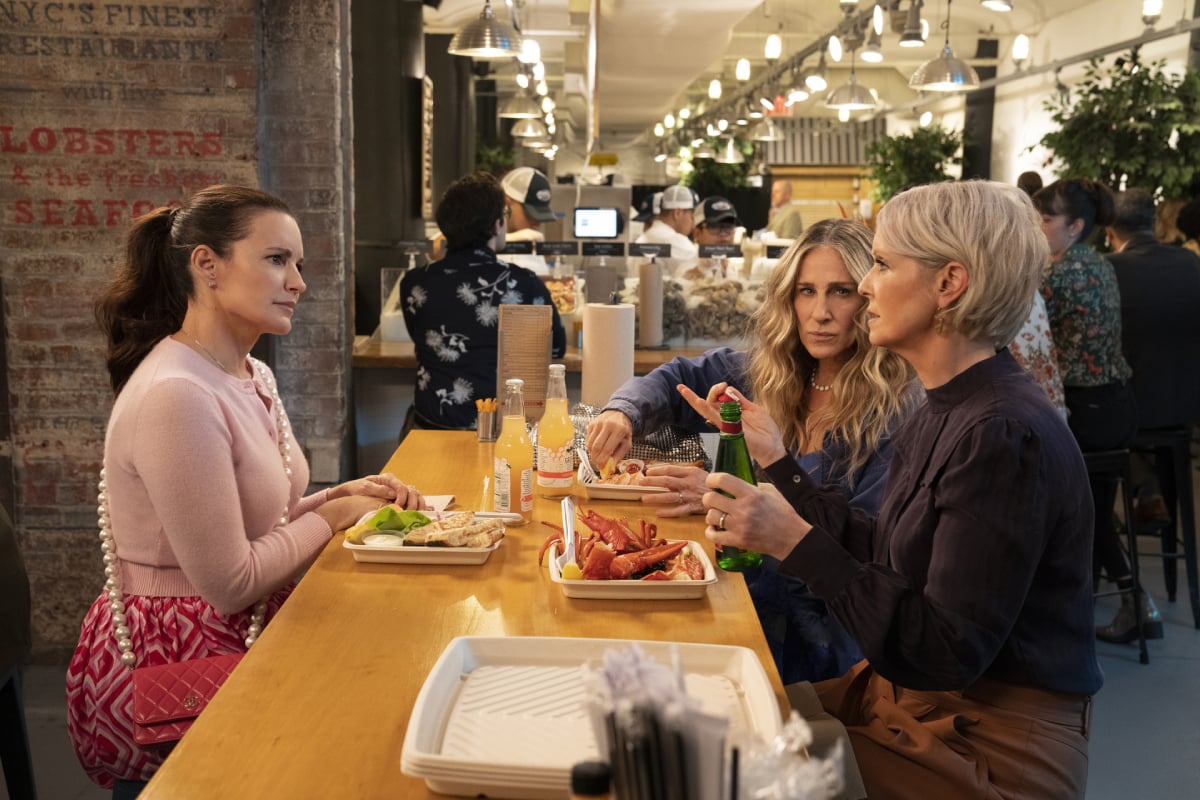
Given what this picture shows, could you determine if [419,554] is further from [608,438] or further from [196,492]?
[608,438]

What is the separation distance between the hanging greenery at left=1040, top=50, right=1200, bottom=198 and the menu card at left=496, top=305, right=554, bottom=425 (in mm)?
5628

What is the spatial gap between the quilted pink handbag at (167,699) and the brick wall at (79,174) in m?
2.41

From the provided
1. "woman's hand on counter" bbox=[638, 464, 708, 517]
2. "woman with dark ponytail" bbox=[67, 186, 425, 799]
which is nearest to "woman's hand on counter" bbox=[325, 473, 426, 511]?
"woman with dark ponytail" bbox=[67, 186, 425, 799]

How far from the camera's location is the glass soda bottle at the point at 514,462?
2326 millimetres

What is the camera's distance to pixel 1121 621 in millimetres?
4770

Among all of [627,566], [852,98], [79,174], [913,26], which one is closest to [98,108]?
[79,174]

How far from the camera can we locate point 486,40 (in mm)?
6375

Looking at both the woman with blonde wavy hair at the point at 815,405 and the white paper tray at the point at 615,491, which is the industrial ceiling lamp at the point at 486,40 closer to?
the woman with blonde wavy hair at the point at 815,405

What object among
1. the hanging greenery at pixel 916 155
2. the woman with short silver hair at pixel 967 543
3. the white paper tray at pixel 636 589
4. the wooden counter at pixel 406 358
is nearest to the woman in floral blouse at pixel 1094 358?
the wooden counter at pixel 406 358

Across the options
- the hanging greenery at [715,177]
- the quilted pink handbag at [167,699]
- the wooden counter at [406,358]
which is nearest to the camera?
the quilted pink handbag at [167,699]

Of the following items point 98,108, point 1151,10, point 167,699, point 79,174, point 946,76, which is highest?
point 1151,10

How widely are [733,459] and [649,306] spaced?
343 cm

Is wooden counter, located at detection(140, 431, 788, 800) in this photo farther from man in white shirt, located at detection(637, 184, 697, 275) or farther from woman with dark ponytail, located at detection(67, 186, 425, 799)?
man in white shirt, located at detection(637, 184, 697, 275)

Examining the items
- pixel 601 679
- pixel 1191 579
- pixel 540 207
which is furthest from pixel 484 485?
pixel 540 207
